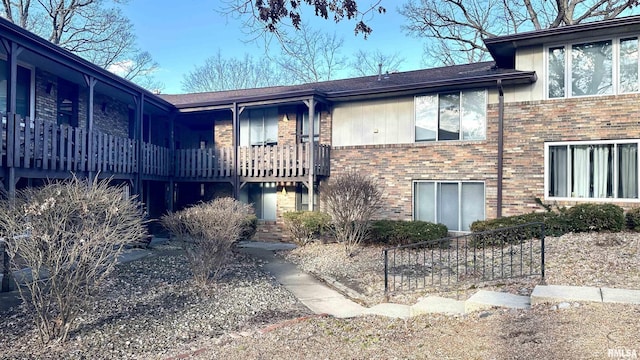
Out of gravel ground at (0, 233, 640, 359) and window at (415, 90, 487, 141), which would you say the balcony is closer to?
window at (415, 90, 487, 141)

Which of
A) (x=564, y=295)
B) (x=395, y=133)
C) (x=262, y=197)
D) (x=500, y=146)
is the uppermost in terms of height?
(x=395, y=133)

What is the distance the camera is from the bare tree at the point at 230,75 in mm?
35031

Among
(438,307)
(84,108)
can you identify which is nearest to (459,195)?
(438,307)

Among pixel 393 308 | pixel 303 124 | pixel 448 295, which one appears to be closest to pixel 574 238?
pixel 448 295

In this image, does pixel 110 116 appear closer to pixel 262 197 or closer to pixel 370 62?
pixel 262 197

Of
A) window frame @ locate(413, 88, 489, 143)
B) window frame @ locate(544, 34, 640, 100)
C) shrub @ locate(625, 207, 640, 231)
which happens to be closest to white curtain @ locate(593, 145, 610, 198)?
shrub @ locate(625, 207, 640, 231)

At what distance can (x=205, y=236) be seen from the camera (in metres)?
7.32

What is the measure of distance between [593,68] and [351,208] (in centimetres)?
716

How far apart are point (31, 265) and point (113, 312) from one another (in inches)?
55.8

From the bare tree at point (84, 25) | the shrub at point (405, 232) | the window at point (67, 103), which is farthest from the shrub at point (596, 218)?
the bare tree at point (84, 25)

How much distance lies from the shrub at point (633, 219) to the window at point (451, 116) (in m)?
3.93

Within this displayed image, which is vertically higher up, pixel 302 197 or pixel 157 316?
pixel 302 197

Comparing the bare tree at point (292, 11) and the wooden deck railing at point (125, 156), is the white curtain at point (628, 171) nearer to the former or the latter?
the wooden deck railing at point (125, 156)

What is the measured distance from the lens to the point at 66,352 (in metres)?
4.48
